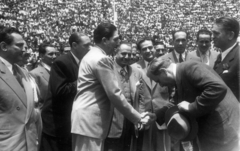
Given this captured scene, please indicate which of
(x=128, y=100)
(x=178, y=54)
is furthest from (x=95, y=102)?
(x=178, y=54)

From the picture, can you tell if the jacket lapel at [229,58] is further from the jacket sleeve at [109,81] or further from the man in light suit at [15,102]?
the man in light suit at [15,102]

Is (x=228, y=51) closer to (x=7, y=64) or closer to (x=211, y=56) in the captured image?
(x=211, y=56)

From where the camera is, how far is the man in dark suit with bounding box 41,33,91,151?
4.34 meters

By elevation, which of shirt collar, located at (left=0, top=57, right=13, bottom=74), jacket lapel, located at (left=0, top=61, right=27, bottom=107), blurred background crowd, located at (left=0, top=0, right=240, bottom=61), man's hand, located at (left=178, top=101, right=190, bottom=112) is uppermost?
shirt collar, located at (left=0, top=57, right=13, bottom=74)

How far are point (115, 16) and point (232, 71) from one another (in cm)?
1590

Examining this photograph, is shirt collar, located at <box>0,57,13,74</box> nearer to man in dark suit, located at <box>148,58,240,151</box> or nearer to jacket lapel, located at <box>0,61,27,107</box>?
jacket lapel, located at <box>0,61,27,107</box>

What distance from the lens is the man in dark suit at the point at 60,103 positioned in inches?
171

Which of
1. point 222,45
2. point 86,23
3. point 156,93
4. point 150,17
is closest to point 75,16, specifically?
point 86,23

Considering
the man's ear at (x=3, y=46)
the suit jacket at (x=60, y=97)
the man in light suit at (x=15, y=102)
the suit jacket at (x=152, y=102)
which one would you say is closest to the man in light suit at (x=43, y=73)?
the suit jacket at (x=60, y=97)

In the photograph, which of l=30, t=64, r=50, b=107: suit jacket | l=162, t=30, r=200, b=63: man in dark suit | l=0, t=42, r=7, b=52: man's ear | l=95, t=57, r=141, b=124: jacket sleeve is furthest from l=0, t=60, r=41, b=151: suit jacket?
l=162, t=30, r=200, b=63: man in dark suit

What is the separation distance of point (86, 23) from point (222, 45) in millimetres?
13641

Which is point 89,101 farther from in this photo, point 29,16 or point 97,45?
point 29,16

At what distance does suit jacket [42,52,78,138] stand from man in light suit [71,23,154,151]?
28.5 inches

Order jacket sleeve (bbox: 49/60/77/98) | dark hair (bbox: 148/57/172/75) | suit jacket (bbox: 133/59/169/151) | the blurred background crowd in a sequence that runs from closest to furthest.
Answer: dark hair (bbox: 148/57/172/75)
jacket sleeve (bbox: 49/60/77/98)
suit jacket (bbox: 133/59/169/151)
the blurred background crowd
